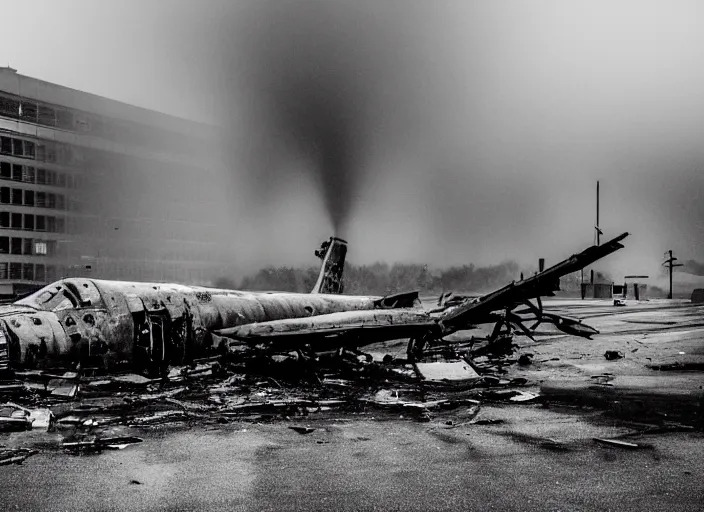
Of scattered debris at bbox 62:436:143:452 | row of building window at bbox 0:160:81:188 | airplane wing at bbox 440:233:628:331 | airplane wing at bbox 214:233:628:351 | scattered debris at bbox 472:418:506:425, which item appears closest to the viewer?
scattered debris at bbox 62:436:143:452

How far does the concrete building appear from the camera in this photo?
151 ft

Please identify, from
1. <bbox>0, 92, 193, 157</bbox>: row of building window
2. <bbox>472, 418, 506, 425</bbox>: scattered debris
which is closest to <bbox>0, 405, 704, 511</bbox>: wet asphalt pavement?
<bbox>472, 418, 506, 425</bbox>: scattered debris

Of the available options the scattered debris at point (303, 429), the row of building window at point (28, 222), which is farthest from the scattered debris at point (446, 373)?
the row of building window at point (28, 222)

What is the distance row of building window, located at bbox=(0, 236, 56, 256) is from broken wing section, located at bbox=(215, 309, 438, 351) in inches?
1721

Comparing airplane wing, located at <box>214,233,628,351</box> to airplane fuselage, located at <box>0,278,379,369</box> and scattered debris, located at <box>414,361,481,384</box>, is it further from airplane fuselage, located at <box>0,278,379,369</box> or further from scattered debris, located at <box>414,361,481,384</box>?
scattered debris, located at <box>414,361,481,384</box>

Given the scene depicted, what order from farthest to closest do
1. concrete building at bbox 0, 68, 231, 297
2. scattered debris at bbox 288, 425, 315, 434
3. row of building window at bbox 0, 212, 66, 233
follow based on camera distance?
row of building window at bbox 0, 212, 66, 233 → concrete building at bbox 0, 68, 231, 297 → scattered debris at bbox 288, 425, 315, 434

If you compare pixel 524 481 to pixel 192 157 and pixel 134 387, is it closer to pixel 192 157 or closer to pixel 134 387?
pixel 134 387

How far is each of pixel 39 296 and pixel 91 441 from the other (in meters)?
5.82

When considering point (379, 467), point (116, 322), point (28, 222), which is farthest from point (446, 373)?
point (28, 222)

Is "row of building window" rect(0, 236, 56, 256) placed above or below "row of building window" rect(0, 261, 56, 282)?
above

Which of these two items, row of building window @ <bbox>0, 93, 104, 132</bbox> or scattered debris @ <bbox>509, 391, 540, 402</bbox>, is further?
row of building window @ <bbox>0, 93, 104, 132</bbox>

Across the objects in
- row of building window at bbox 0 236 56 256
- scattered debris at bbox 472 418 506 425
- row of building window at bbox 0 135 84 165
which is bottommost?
scattered debris at bbox 472 418 506 425

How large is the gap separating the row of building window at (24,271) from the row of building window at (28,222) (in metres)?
3.31

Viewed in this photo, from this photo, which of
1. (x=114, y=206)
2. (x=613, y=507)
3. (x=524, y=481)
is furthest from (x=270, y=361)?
(x=114, y=206)
